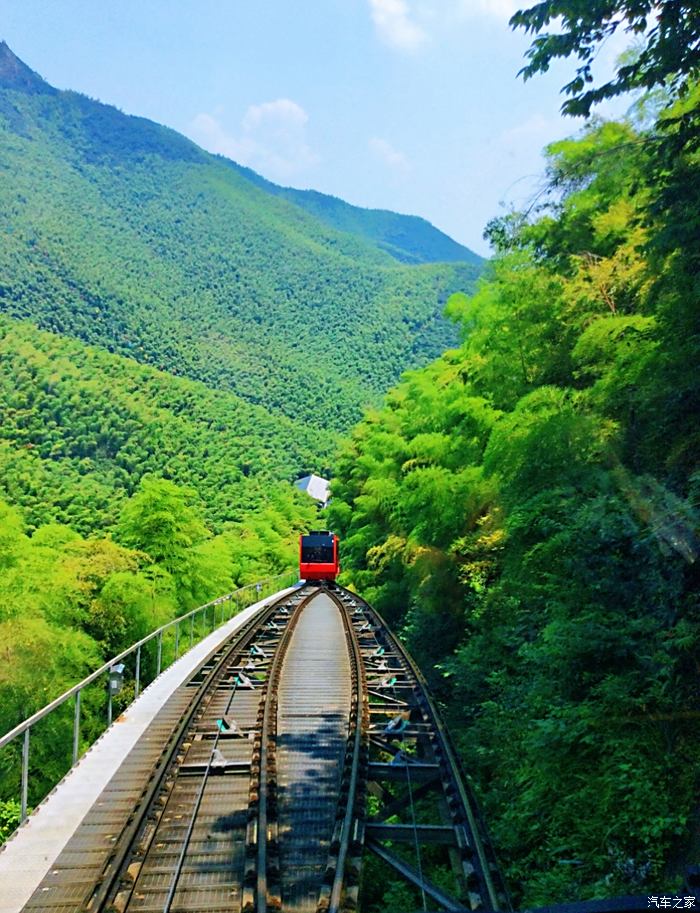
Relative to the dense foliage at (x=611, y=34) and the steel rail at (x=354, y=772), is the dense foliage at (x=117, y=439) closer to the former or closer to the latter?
the steel rail at (x=354, y=772)

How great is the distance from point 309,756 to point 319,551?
26767 mm

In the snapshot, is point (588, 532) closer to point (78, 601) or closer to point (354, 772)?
point (354, 772)

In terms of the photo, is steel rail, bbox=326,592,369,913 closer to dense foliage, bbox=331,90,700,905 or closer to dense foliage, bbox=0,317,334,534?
dense foliage, bbox=331,90,700,905

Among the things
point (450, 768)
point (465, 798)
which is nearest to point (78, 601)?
Answer: point (450, 768)

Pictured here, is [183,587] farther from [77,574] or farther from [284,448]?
[284,448]

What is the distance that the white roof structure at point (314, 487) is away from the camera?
10169cm

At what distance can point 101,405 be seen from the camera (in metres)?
96.6

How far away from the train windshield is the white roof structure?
208 feet

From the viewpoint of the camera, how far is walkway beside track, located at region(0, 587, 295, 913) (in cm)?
651

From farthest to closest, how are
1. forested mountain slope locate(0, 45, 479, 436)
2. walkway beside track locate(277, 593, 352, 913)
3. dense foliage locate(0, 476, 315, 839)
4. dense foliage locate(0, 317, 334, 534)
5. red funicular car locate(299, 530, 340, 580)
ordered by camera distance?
forested mountain slope locate(0, 45, 479, 436) → dense foliage locate(0, 317, 334, 534) → red funicular car locate(299, 530, 340, 580) → dense foliage locate(0, 476, 315, 839) → walkway beside track locate(277, 593, 352, 913)

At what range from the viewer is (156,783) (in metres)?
8.30

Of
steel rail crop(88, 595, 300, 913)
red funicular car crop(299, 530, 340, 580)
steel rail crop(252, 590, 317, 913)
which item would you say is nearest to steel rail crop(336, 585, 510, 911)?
steel rail crop(252, 590, 317, 913)

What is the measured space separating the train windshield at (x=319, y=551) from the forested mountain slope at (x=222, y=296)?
9130 centimetres

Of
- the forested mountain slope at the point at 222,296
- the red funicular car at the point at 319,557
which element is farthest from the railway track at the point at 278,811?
the forested mountain slope at the point at 222,296
